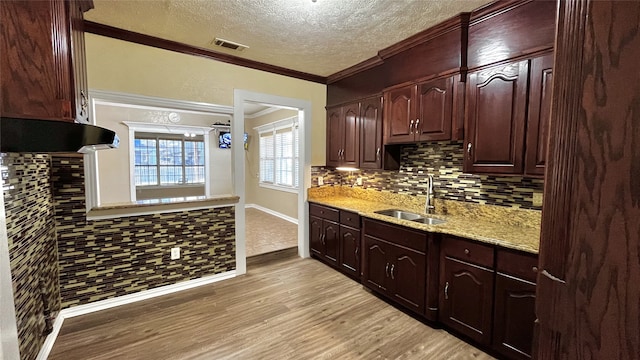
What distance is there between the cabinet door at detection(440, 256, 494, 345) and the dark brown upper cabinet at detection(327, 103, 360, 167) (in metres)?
1.73

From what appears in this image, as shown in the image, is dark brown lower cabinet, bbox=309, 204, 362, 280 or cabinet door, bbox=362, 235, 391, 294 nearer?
cabinet door, bbox=362, 235, 391, 294

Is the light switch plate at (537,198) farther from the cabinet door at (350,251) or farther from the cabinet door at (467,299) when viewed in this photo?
the cabinet door at (350,251)

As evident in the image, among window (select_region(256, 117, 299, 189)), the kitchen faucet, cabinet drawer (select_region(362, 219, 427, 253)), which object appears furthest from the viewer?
window (select_region(256, 117, 299, 189))

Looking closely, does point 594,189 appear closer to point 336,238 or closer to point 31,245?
point 31,245

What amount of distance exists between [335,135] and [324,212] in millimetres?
1107

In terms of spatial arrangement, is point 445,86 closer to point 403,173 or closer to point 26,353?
point 403,173

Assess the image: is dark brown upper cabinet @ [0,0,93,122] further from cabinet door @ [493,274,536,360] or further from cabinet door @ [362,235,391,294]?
cabinet door @ [493,274,536,360]

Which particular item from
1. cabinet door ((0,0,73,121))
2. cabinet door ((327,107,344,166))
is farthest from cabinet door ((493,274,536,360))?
cabinet door ((0,0,73,121))

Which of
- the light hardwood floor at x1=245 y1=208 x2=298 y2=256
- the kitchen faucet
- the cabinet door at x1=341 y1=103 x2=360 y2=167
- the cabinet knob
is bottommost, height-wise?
the light hardwood floor at x1=245 y1=208 x2=298 y2=256

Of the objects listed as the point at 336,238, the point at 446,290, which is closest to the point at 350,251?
the point at 336,238

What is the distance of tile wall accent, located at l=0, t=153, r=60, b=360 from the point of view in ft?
5.59

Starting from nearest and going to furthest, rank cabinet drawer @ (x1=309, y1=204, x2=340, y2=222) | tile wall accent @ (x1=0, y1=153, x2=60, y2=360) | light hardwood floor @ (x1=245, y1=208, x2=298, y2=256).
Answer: tile wall accent @ (x1=0, y1=153, x2=60, y2=360) → cabinet drawer @ (x1=309, y1=204, x2=340, y2=222) → light hardwood floor @ (x1=245, y1=208, x2=298, y2=256)

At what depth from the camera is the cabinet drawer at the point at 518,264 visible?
1742 mm

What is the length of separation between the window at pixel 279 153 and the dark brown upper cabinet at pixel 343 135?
1.90 m
